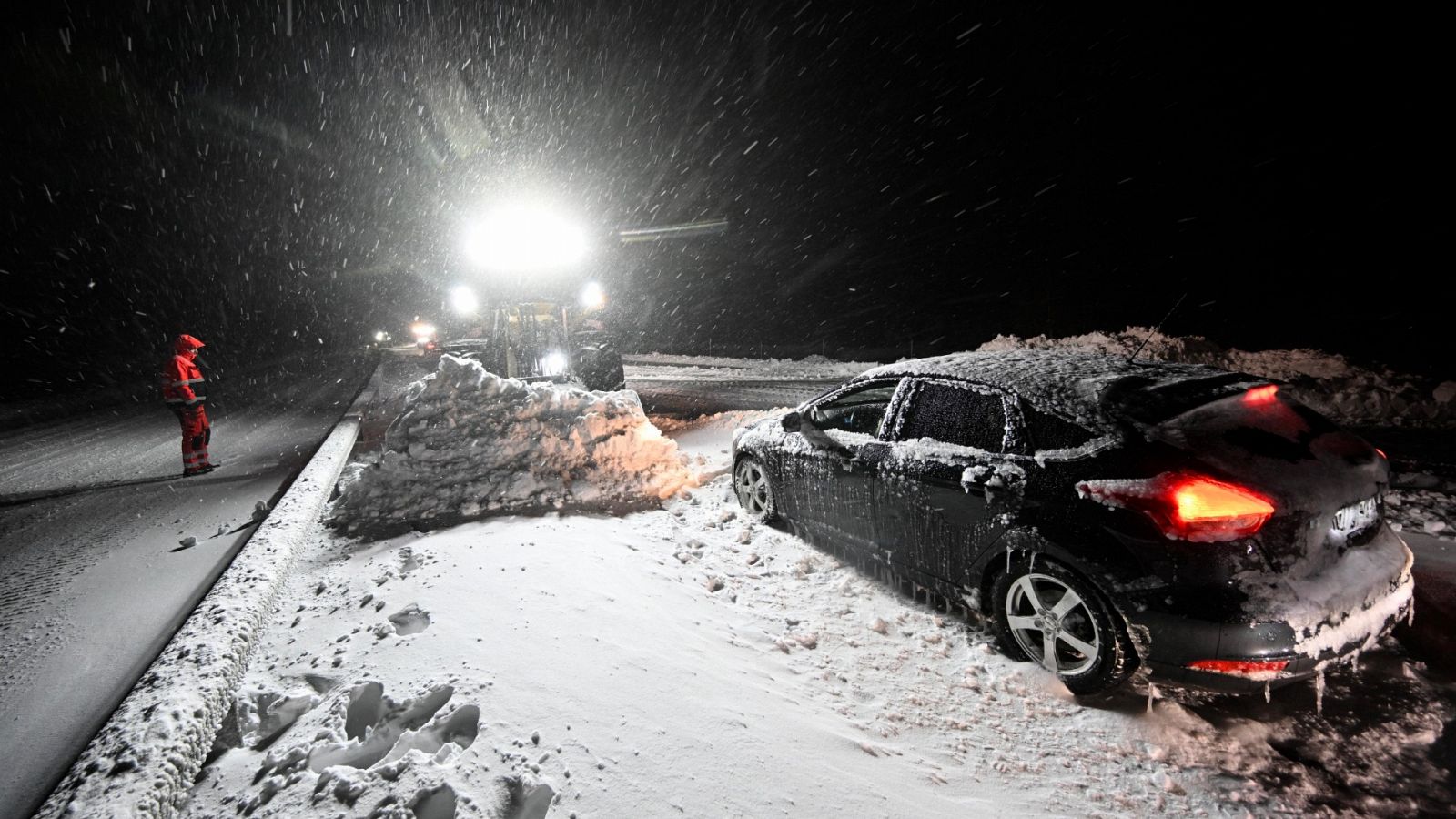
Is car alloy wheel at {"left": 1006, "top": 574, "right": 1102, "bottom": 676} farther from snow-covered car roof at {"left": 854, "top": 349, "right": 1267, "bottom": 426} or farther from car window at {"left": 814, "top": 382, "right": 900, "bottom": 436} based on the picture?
car window at {"left": 814, "top": 382, "right": 900, "bottom": 436}

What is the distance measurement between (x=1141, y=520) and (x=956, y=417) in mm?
1153

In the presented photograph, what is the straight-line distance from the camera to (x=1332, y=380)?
10.0 metres

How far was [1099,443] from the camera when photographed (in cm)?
290

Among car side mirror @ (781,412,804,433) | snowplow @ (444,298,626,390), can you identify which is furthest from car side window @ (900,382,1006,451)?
snowplow @ (444,298,626,390)

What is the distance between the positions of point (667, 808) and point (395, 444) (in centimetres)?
484

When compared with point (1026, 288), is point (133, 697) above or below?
below

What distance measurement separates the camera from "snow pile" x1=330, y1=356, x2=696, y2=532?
5.30 meters

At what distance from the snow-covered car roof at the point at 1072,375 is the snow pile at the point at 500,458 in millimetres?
3097

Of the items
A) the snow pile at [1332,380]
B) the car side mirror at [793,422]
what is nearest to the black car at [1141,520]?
the car side mirror at [793,422]

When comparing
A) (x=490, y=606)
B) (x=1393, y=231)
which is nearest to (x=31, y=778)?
(x=490, y=606)

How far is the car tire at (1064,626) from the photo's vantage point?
279cm

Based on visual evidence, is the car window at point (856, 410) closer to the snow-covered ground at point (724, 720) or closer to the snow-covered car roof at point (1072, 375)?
the snow-covered car roof at point (1072, 375)

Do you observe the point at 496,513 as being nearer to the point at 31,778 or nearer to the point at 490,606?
the point at 490,606

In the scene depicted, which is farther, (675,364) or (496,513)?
(675,364)
